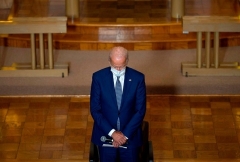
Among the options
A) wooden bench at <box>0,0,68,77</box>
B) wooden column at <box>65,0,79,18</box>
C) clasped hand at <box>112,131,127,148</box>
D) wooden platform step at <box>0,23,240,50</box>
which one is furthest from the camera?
wooden column at <box>65,0,79,18</box>

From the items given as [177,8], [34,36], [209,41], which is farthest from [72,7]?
[209,41]

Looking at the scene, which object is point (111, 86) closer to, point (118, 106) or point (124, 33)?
point (118, 106)

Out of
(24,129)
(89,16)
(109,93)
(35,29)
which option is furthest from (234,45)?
(109,93)

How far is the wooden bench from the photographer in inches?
324

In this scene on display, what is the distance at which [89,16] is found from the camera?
31.3 ft

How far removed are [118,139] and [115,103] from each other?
0.30 meters

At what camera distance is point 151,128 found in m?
7.37

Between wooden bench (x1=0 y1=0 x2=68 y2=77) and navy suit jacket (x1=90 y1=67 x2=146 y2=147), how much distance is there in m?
2.62

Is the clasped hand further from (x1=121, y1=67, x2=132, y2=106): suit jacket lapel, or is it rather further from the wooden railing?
the wooden railing

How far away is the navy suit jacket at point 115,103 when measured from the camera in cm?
570

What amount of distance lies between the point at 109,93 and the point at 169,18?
386 centimetres

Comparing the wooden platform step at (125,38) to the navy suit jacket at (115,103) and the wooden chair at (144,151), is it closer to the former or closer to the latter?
the wooden chair at (144,151)

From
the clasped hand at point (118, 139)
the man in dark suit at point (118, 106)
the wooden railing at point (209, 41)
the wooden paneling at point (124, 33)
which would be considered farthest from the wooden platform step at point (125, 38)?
the clasped hand at point (118, 139)

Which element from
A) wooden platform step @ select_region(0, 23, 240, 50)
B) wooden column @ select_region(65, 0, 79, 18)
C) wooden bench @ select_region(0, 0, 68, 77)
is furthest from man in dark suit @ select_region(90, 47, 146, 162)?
wooden column @ select_region(65, 0, 79, 18)
